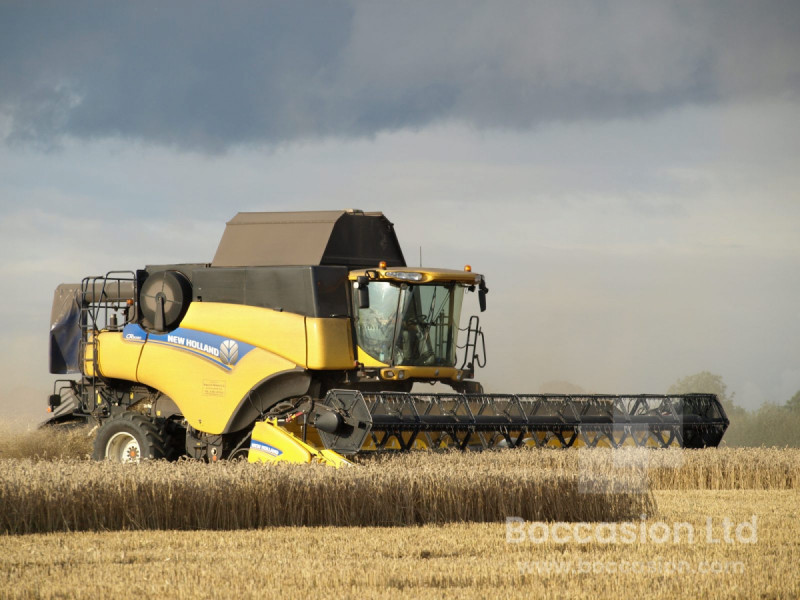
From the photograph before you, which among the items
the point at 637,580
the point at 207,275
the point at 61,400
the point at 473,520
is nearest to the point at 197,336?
the point at 207,275

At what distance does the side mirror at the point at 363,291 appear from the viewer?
10586 millimetres

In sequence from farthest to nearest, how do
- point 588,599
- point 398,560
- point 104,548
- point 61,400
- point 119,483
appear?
point 61,400, point 119,483, point 104,548, point 398,560, point 588,599

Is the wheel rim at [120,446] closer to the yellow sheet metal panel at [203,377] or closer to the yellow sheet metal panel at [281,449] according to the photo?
the yellow sheet metal panel at [203,377]

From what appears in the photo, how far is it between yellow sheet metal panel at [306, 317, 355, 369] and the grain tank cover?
33.1 inches

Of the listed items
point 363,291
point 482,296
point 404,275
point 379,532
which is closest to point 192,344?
point 363,291

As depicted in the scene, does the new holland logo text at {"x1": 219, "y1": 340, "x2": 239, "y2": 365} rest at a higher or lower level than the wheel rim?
higher

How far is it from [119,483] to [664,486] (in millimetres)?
6238

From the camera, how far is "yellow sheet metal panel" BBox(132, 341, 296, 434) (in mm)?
11211

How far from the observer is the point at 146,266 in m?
12.8

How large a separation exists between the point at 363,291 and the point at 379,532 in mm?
3395

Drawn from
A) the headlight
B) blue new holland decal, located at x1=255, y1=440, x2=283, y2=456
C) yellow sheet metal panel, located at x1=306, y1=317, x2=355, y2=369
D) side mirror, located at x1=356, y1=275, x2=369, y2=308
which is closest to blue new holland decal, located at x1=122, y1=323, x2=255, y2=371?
yellow sheet metal panel, located at x1=306, y1=317, x2=355, y2=369

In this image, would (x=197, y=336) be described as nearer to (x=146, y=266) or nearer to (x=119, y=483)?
(x=146, y=266)

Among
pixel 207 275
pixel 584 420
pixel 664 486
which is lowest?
pixel 664 486

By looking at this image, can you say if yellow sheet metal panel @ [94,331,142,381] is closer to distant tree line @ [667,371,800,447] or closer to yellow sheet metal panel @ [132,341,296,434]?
yellow sheet metal panel @ [132,341,296,434]
